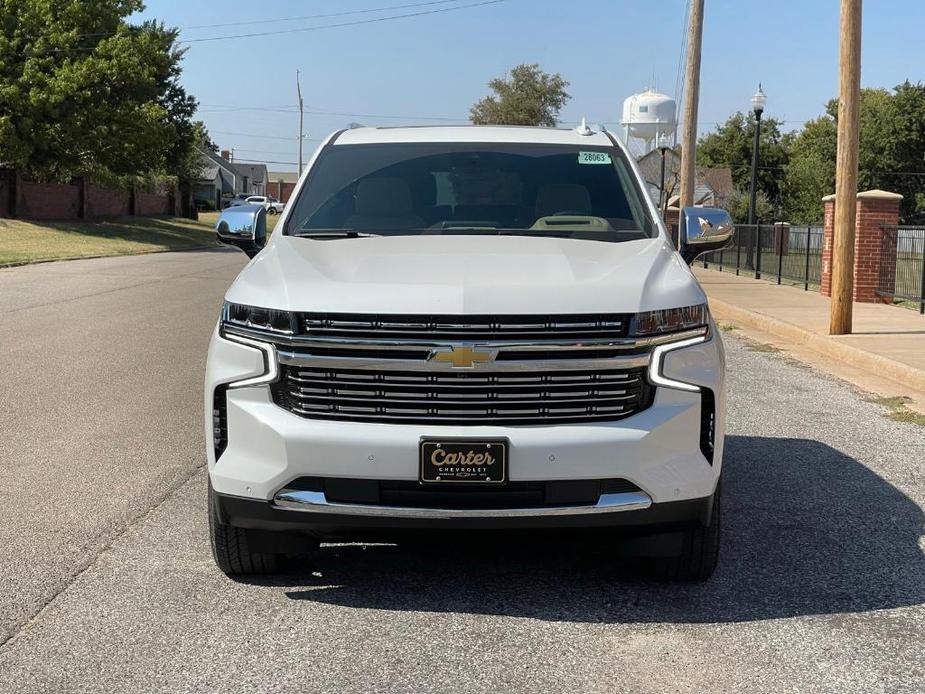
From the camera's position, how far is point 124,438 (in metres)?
7.27

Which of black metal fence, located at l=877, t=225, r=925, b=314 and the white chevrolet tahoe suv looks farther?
black metal fence, located at l=877, t=225, r=925, b=314

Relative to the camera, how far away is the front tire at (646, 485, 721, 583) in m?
4.29

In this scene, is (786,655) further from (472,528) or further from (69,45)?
(69,45)

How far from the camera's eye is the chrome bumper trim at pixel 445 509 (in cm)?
390

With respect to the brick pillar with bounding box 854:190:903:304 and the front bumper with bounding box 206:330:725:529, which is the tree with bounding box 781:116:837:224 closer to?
the brick pillar with bounding box 854:190:903:304

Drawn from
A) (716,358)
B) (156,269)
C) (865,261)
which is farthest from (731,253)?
(716,358)

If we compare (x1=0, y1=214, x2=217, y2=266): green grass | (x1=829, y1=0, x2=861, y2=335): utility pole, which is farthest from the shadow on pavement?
(x1=0, y1=214, x2=217, y2=266): green grass

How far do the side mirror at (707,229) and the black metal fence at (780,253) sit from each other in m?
17.7

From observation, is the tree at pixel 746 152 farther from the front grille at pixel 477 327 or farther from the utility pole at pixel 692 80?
the front grille at pixel 477 327

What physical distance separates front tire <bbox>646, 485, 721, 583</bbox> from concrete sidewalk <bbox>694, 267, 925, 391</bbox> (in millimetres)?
6371

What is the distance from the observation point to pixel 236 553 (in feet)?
14.3

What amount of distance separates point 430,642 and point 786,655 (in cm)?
121

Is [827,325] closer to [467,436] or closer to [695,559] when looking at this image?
[695,559]

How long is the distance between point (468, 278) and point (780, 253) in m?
21.7
